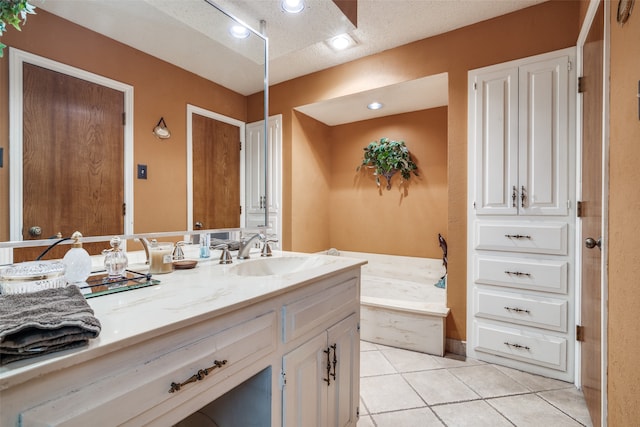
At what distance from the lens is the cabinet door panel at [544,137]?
1.90 m

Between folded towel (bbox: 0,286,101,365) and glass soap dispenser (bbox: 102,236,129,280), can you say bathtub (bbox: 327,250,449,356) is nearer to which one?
glass soap dispenser (bbox: 102,236,129,280)

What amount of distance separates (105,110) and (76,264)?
57cm

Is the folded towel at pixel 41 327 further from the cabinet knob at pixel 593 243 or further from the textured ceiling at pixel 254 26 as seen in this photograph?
the cabinet knob at pixel 593 243

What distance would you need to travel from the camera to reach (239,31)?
1672 mm

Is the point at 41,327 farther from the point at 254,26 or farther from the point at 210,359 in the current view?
the point at 254,26

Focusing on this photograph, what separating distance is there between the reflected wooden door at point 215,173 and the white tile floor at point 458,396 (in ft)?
4.27

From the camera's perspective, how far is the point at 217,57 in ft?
5.26

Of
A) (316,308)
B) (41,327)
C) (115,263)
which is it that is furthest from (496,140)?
(41,327)

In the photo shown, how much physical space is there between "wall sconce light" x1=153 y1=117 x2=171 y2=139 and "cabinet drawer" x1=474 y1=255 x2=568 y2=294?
2065 millimetres

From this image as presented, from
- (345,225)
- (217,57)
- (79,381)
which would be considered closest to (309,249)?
(345,225)

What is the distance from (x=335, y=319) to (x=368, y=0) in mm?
1944

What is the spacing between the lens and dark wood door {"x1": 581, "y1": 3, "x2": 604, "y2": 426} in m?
1.44

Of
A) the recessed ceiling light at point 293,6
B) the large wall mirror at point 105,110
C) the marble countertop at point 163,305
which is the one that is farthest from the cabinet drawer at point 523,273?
the recessed ceiling light at point 293,6

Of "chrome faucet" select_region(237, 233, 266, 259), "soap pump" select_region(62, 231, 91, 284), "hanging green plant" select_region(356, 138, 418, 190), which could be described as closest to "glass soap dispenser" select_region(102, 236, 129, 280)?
"soap pump" select_region(62, 231, 91, 284)
